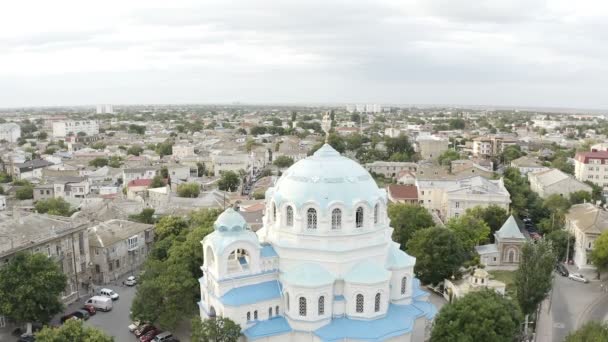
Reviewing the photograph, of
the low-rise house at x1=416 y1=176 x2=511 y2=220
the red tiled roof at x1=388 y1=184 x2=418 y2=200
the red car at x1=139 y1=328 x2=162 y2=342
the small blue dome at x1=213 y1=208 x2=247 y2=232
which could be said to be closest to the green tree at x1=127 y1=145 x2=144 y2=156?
the red tiled roof at x1=388 y1=184 x2=418 y2=200

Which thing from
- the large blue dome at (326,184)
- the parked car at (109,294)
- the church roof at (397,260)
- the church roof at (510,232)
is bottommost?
the parked car at (109,294)

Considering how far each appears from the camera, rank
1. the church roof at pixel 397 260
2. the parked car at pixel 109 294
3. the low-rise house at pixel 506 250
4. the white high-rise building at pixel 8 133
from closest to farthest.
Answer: the church roof at pixel 397 260
the parked car at pixel 109 294
the low-rise house at pixel 506 250
the white high-rise building at pixel 8 133

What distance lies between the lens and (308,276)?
2997 cm

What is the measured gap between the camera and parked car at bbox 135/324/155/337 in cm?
3547

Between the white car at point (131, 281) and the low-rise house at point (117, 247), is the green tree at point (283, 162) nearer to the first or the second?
the low-rise house at point (117, 247)

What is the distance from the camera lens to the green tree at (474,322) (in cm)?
2783

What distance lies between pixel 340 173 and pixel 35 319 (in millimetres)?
24004

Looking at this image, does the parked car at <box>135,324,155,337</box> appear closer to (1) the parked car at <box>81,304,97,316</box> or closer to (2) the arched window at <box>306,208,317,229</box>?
(1) the parked car at <box>81,304,97,316</box>

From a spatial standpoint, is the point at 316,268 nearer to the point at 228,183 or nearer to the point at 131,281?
the point at 131,281

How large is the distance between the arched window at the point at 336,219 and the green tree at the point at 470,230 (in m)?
23.0

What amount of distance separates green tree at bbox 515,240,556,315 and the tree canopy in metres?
34.0

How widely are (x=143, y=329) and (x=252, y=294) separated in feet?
35.8

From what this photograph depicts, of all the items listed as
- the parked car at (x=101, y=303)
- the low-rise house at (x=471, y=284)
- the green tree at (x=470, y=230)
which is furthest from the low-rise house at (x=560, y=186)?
the parked car at (x=101, y=303)

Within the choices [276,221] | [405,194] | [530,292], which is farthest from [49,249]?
[405,194]
